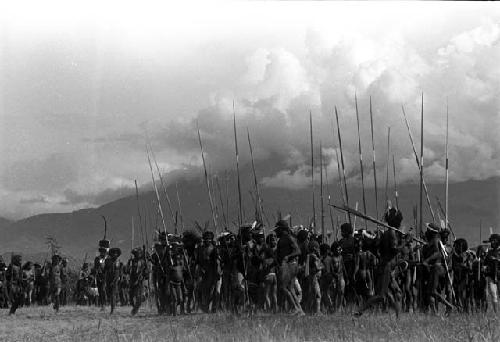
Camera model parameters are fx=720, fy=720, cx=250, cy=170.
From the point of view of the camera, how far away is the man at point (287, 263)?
48.3 feet

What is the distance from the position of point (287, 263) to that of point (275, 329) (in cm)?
321

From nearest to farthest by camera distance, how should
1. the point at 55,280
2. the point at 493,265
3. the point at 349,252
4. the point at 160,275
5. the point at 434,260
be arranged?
the point at 434,260
the point at 493,265
the point at 349,252
the point at 160,275
the point at 55,280

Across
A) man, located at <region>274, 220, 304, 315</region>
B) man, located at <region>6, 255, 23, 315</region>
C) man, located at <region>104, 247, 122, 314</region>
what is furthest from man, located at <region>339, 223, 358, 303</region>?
man, located at <region>6, 255, 23, 315</region>

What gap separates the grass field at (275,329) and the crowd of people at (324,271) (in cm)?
111

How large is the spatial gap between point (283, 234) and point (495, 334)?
→ 5566 mm

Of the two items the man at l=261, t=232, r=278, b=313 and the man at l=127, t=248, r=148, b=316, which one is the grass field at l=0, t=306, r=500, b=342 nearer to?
the man at l=261, t=232, r=278, b=313

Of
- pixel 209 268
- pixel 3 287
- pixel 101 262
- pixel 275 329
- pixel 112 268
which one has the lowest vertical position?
pixel 275 329

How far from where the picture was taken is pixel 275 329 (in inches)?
458

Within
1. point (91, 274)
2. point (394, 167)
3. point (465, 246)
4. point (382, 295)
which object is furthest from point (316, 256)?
point (91, 274)

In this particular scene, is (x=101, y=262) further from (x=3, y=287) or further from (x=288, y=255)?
(x=288, y=255)

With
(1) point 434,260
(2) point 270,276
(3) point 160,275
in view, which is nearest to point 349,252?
(2) point 270,276

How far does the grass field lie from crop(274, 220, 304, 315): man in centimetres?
142

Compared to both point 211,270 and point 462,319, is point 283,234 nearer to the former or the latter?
point 211,270

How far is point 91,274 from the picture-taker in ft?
85.4
